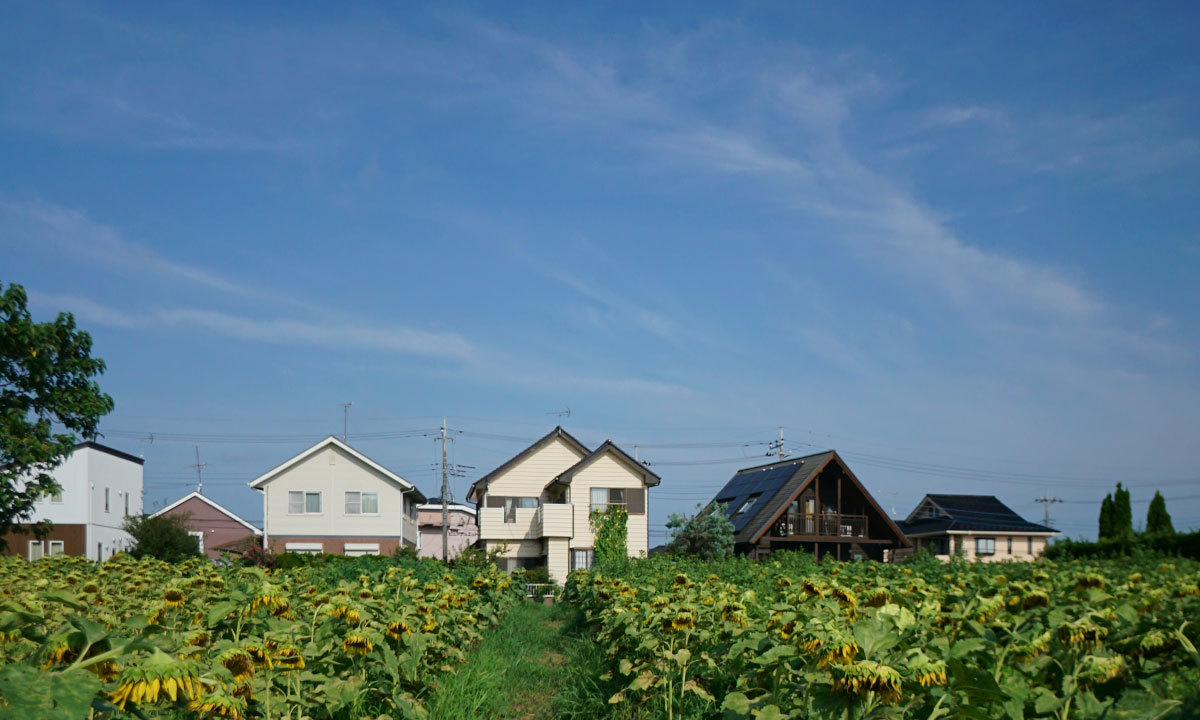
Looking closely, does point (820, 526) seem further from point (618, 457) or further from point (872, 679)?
point (872, 679)

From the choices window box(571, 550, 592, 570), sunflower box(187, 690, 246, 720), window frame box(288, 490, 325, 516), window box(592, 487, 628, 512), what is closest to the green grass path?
sunflower box(187, 690, 246, 720)

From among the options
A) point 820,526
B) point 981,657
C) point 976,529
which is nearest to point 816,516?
point 820,526

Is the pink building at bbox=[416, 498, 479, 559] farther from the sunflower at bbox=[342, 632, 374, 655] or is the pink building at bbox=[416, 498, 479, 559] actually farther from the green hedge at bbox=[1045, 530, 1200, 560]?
the sunflower at bbox=[342, 632, 374, 655]

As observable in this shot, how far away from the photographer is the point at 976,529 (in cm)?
5444

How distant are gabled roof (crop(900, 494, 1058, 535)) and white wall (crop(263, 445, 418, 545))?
31446mm

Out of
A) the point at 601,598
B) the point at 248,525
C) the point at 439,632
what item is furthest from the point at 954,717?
the point at 248,525

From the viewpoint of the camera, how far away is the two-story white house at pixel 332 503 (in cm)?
4388

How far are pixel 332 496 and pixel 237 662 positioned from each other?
42.0m

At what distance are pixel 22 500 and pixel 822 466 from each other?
27727 mm

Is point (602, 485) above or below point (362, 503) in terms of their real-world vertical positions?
above

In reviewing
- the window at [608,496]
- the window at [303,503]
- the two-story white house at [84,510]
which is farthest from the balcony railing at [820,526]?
the two-story white house at [84,510]

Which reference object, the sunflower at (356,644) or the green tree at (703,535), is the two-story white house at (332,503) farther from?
the sunflower at (356,644)

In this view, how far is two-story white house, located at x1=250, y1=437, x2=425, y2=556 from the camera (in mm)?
43875

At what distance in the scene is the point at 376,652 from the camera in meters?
6.13
